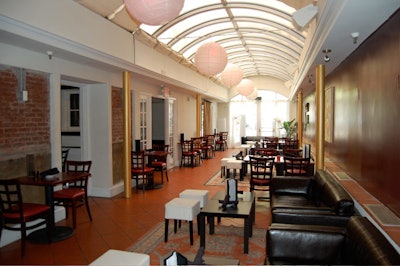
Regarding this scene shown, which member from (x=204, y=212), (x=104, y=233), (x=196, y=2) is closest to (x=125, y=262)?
(x=204, y=212)

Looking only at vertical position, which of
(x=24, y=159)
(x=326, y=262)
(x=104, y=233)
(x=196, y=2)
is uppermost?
(x=196, y=2)

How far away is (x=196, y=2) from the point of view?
6559mm

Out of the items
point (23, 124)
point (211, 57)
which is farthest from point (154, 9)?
point (23, 124)

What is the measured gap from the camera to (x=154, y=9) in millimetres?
2998

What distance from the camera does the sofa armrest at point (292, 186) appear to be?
5172mm

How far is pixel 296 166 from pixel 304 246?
158 inches

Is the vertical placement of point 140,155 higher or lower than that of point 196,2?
lower

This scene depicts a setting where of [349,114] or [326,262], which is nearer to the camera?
[326,262]

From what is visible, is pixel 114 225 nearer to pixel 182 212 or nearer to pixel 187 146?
pixel 182 212

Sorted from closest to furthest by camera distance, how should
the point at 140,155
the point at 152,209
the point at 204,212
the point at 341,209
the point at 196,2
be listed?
the point at 341,209, the point at 204,212, the point at 152,209, the point at 196,2, the point at 140,155

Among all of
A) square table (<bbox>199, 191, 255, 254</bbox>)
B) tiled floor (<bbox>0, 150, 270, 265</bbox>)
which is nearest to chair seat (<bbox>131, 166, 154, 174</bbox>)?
tiled floor (<bbox>0, 150, 270, 265</bbox>)

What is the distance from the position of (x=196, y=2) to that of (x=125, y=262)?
547 centimetres

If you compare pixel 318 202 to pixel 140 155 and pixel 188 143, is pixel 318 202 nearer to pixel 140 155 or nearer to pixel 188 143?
pixel 140 155

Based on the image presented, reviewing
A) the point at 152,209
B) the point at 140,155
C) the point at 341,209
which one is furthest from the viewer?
the point at 140,155
